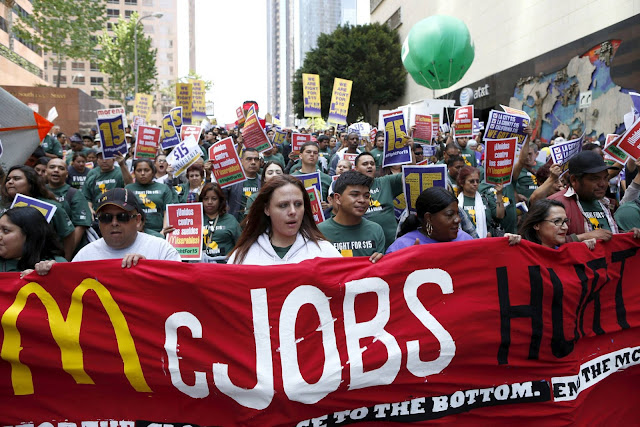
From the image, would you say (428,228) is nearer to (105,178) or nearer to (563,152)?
(563,152)

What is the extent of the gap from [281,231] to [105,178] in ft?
17.8

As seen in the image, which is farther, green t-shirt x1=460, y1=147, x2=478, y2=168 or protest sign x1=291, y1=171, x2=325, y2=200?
green t-shirt x1=460, y1=147, x2=478, y2=168

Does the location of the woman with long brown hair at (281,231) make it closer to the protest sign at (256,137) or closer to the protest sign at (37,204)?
the protest sign at (37,204)

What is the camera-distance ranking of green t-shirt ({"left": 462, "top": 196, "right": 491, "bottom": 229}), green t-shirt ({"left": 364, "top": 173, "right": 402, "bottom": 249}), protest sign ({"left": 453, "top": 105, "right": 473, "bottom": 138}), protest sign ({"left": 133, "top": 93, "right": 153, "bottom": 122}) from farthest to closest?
1. protest sign ({"left": 133, "top": 93, "right": 153, "bottom": 122})
2. protest sign ({"left": 453, "top": 105, "right": 473, "bottom": 138})
3. green t-shirt ({"left": 462, "top": 196, "right": 491, "bottom": 229})
4. green t-shirt ({"left": 364, "top": 173, "right": 402, "bottom": 249})

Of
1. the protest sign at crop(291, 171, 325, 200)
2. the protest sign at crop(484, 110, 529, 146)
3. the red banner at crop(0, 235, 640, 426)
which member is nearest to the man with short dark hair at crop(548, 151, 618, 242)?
the red banner at crop(0, 235, 640, 426)

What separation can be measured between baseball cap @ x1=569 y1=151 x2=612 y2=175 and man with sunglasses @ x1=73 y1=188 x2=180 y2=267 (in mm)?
3071

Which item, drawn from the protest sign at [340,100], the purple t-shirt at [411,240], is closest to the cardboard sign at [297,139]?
the protest sign at [340,100]

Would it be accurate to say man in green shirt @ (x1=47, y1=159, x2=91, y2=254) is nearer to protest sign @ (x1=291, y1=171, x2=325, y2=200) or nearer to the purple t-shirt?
protest sign @ (x1=291, y1=171, x2=325, y2=200)

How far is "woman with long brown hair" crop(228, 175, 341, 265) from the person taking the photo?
3754 mm

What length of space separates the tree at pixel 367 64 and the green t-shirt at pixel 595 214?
41.8 metres

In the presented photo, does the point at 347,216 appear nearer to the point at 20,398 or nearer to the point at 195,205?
the point at 195,205

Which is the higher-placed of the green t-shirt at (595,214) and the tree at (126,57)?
the tree at (126,57)

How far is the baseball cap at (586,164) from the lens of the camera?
15.2ft

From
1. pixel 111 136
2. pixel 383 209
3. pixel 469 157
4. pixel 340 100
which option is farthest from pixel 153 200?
pixel 340 100
